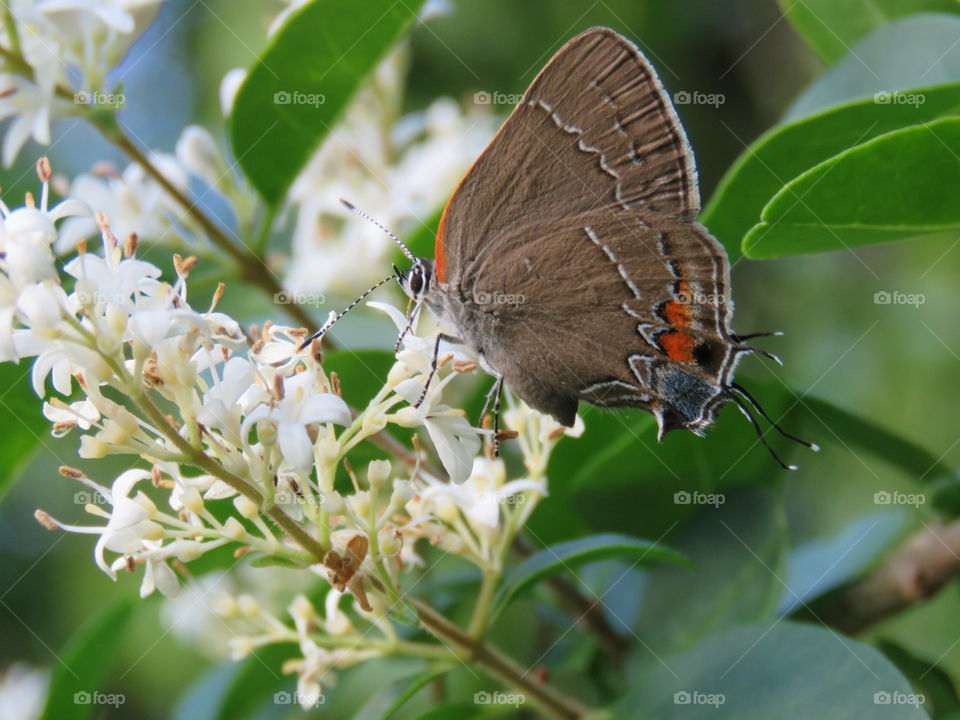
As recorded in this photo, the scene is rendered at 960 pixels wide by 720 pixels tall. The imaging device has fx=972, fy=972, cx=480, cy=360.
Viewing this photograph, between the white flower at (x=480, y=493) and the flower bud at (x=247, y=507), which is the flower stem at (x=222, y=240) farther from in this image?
the flower bud at (x=247, y=507)

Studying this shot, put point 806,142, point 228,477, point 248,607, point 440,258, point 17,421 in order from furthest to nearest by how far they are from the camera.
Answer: point 17,421, point 440,258, point 248,607, point 806,142, point 228,477

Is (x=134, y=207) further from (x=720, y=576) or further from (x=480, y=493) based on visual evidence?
(x=720, y=576)

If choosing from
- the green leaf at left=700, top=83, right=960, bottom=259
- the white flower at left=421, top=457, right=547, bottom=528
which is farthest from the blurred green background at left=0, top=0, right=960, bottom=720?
the white flower at left=421, top=457, right=547, bottom=528

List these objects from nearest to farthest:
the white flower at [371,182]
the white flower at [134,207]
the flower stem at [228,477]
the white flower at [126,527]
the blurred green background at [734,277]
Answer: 1. the flower stem at [228,477]
2. the white flower at [126,527]
3. the white flower at [134,207]
4. the white flower at [371,182]
5. the blurred green background at [734,277]

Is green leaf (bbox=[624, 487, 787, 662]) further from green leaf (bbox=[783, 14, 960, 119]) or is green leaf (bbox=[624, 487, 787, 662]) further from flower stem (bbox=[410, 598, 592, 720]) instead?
green leaf (bbox=[783, 14, 960, 119])

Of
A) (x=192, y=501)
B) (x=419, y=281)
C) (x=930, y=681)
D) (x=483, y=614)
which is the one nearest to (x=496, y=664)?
(x=483, y=614)

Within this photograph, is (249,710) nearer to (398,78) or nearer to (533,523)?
(533,523)

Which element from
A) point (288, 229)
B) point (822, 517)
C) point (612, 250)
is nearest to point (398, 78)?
point (288, 229)

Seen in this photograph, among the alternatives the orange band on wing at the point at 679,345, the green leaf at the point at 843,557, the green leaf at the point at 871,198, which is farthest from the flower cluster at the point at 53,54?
the green leaf at the point at 843,557
